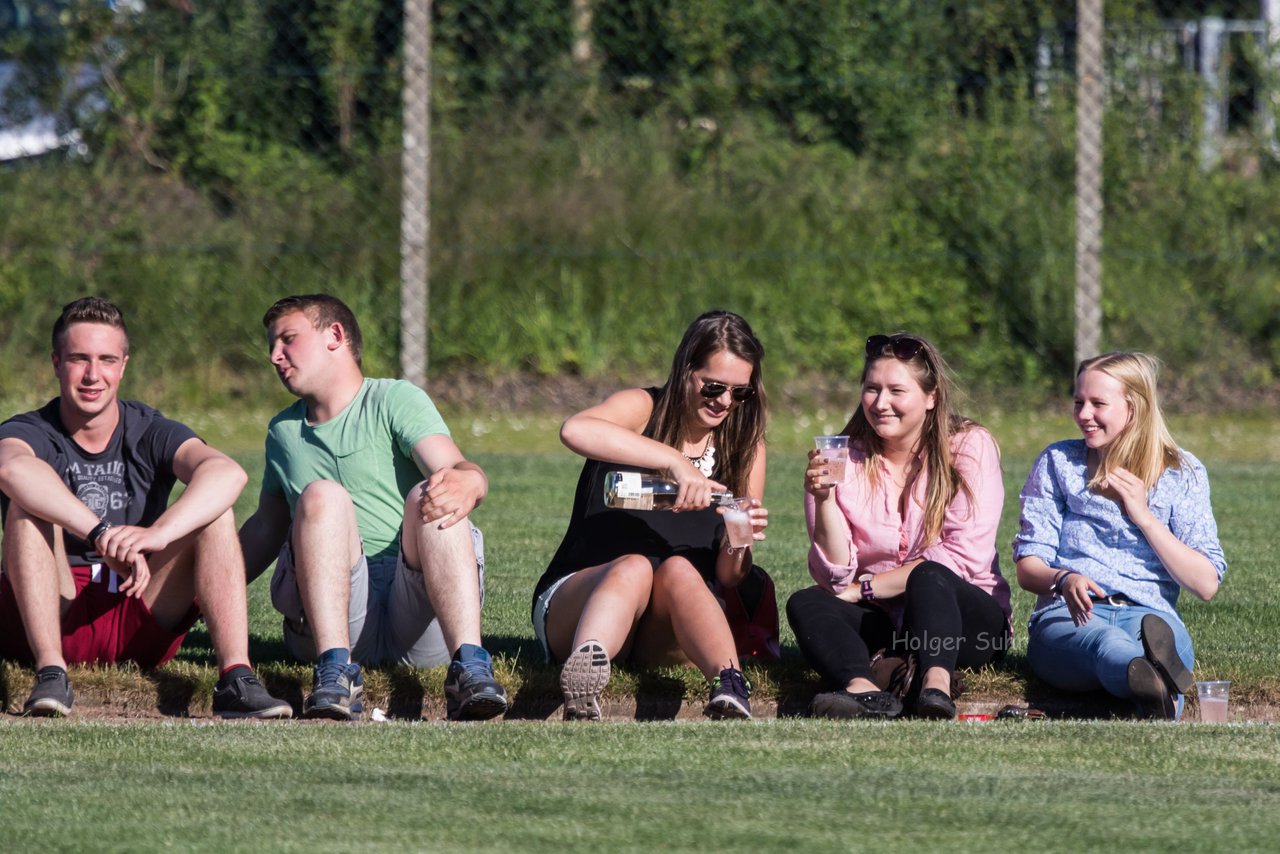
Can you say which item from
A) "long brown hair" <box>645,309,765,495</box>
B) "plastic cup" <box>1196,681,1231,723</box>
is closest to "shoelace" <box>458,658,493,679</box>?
"long brown hair" <box>645,309,765,495</box>

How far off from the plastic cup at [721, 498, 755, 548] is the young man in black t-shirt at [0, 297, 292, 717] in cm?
137

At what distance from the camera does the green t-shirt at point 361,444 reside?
18.6 ft

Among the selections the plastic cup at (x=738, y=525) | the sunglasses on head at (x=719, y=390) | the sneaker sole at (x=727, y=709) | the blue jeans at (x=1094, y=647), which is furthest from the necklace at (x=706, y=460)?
the blue jeans at (x=1094, y=647)

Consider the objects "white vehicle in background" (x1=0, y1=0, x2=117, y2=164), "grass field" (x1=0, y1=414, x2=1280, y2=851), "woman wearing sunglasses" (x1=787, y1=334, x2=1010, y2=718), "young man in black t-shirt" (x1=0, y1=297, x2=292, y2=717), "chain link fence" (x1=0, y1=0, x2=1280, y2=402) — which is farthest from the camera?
"white vehicle in background" (x1=0, y1=0, x2=117, y2=164)

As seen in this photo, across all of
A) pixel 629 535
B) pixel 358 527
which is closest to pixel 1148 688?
pixel 629 535

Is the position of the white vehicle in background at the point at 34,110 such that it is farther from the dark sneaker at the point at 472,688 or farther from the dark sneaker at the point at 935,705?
the dark sneaker at the point at 935,705

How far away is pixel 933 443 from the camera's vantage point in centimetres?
570

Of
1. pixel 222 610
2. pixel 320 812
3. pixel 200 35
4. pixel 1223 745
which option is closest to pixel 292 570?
pixel 222 610

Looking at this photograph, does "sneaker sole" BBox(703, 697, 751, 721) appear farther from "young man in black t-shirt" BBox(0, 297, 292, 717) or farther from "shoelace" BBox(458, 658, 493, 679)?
"young man in black t-shirt" BBox(0, 297, 292, 717)

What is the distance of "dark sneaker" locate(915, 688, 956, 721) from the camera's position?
523 centimetres

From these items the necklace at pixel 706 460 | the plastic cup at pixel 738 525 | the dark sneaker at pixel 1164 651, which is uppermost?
the necklace at pixel 706 460

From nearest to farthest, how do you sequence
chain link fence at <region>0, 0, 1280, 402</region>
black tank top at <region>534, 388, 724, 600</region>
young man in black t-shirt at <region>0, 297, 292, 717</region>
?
young man in black t-shirt at <region>0, 297, 292, 717</region> < black tank top at <region>534, 388, 724, 600</region> < chain link fence at <region>0, 0, 1280, 402</region>

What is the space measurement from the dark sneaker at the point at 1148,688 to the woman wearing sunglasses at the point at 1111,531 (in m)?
0.17

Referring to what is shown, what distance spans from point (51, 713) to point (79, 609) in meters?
0.53
